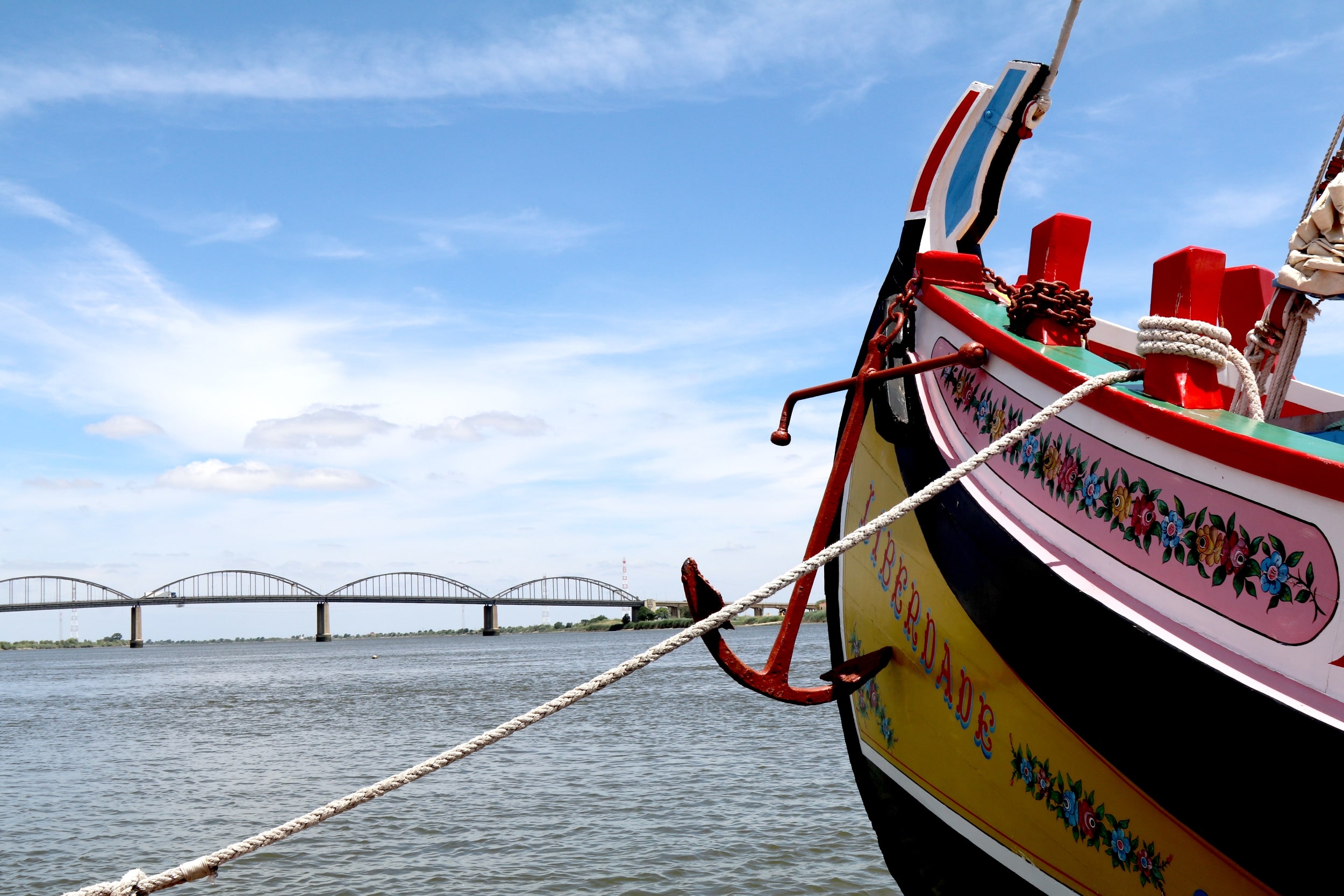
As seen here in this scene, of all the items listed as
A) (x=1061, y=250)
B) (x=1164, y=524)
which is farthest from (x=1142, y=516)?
(x=1061, y=250)

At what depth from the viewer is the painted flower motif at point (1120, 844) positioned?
273cm

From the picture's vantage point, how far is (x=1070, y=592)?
2881 millimetres

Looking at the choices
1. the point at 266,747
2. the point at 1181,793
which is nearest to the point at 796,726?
the point at 266,747

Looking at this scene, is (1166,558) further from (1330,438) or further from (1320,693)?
Result: (1330,438)

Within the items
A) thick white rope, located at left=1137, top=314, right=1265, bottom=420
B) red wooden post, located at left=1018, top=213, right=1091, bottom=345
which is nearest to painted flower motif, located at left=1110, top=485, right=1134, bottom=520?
thick white rope, located at left=1137, top=314, right=1265, bottom=420

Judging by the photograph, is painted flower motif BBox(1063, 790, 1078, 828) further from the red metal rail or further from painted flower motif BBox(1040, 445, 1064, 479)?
painted flower motif BBox(1040, 445, 1064, 479)

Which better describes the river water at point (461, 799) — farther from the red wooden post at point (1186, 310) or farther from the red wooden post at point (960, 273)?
the red wooden post at point (1186, 310)

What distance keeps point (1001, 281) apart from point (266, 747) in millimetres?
18593

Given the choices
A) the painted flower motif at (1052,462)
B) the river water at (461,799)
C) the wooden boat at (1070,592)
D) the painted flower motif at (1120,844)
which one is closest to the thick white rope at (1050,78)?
the wooden boat at (1070,592)

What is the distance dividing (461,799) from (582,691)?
10.1 meters

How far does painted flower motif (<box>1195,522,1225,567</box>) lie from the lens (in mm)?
2449

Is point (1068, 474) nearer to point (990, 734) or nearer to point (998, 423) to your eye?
point (998, 423)

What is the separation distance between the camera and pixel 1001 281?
4152mm

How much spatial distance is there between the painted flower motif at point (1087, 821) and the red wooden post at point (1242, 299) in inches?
84.5
